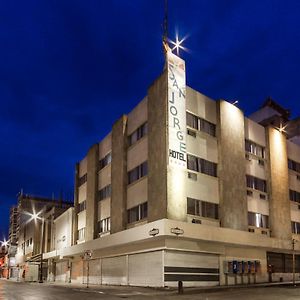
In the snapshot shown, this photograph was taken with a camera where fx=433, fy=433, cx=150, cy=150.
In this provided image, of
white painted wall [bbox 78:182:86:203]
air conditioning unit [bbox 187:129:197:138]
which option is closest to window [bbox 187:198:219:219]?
air conditioning unit [bbox 187:129:197:138]

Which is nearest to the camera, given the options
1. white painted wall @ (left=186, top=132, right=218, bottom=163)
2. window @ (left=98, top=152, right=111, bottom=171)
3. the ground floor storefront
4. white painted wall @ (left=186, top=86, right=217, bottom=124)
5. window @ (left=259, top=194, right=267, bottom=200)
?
the ground floor storefront

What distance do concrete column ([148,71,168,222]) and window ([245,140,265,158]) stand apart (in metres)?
13.1

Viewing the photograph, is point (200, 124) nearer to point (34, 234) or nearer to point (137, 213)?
point (137, 213)

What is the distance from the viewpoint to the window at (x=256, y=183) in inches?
1842

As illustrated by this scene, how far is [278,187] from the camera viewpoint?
49.4 meters

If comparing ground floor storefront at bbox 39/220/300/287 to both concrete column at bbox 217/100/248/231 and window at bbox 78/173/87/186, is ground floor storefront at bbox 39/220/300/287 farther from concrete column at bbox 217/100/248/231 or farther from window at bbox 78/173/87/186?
window at bbox 78/173/87/186

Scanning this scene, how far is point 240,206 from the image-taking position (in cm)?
4281

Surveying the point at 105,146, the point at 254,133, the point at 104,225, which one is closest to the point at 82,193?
the point at 105,146

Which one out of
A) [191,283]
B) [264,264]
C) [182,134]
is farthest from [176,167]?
[264,264]

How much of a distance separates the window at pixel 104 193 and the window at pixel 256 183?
15.9m

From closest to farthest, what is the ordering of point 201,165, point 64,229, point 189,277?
point 189,277 < point 201,165 < point 64,229

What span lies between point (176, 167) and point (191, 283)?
9.84 metres

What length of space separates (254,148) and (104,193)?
18422 mm

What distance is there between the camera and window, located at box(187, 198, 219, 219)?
3856 cm
